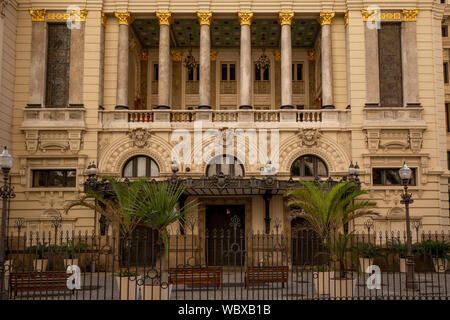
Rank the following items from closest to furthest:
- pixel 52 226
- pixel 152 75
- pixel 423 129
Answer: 1. pixel 52 226
2. pixel 423 129
3. pixel 152 75

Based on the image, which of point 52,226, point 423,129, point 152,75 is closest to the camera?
point 52,226

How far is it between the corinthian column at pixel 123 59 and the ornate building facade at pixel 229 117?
0.06 m

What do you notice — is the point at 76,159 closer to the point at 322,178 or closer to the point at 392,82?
the point at 322,178

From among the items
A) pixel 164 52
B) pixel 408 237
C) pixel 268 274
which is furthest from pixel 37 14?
pixel 408 237

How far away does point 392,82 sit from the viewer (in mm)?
28578

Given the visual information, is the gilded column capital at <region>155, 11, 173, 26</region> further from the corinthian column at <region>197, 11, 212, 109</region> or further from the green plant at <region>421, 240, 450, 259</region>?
the green plant at <region>421, 240, 450, 259</region>

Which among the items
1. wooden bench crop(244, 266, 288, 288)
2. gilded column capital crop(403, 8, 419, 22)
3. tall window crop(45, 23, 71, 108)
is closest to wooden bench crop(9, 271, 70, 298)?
wooden bench crop(244, 266, 288, 288)

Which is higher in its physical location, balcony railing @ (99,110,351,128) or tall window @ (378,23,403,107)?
tall window @ (378,23,403,107)

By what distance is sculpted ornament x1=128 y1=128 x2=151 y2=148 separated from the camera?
27.9 metres

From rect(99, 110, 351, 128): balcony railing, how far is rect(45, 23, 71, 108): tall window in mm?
2688

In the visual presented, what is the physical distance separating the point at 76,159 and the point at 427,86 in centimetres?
2023

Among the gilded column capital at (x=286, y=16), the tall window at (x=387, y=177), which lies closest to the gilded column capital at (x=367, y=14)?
the gilded column capital at (x=286, y=16)

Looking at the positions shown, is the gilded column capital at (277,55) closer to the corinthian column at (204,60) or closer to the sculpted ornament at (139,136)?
the corinthian column at (204,60)

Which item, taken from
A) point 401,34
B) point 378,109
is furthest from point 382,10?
point 378,109
